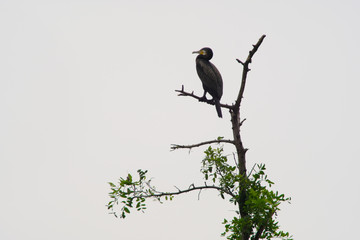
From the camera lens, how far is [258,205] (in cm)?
591

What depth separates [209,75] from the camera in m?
11.1

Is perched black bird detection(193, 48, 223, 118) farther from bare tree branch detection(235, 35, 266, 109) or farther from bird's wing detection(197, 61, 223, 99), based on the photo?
bare tree branch detection(235, 35, 266, 109)

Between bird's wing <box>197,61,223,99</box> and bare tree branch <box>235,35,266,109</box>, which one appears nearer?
bare tree branch <box>235,35,266,109</box>

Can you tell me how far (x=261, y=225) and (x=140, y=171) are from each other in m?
2.11

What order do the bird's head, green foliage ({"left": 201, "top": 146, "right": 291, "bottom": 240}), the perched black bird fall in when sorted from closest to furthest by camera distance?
green foliage ({"left": 201, "top": 146, "right": 291, "bottom": 240})
the perched black bird
the bird's head

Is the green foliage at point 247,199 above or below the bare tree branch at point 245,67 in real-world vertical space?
below

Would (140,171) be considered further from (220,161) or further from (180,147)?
(220,161)

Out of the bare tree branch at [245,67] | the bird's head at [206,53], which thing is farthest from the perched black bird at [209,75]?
the bare tree branch at [245,67]

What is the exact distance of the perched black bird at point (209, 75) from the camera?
34.8 feet

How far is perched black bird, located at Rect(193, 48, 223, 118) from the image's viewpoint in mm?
10613

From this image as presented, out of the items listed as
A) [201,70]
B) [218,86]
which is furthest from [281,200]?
[201,70]

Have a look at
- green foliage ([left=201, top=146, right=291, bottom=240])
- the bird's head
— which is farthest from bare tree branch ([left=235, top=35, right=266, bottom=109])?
the bird's head

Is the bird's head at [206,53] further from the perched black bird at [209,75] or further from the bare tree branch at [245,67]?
the bare tree branch at [245,67]

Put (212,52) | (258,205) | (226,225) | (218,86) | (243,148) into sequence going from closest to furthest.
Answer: (258,205) < (226,225) < (243,148) < (218,86) < (212,52)
